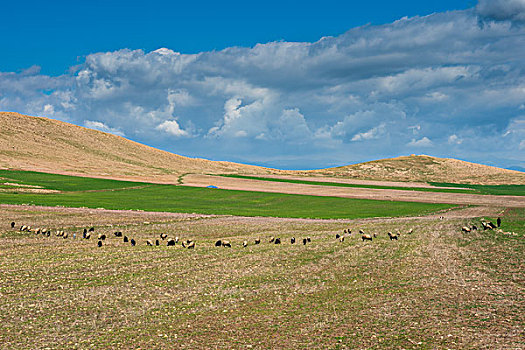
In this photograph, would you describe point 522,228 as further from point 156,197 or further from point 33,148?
point 33,148

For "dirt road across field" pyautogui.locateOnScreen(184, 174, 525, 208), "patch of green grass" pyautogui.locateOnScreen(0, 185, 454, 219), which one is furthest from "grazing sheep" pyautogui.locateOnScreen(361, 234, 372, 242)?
"dirt road across field" pyautogui.locateOnScreen(184, 174, 525, 208)

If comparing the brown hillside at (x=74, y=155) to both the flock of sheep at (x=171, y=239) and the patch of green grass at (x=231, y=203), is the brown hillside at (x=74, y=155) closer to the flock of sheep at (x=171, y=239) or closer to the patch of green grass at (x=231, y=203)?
the patch of green grass at (x=231, y=203)

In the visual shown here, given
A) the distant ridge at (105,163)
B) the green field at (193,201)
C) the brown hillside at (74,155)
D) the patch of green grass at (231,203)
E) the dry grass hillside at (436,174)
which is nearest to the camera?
the patch of green grass at (231,203)

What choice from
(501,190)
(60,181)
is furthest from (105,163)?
(501,190)

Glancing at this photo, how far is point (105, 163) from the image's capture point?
15662cm

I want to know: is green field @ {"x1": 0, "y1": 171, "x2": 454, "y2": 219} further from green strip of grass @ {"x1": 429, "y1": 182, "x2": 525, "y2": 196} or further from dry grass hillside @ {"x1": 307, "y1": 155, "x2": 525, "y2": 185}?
dry grass hillside @ {"x1": 307, "y1": 155, "x2": 525, "y2": 185}

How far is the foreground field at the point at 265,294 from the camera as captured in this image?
15.6m

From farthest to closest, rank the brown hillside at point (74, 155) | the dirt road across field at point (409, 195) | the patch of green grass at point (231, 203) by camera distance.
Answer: the brown hillside at point (74, 155)
the dirt road across field at point (409, 195)
the patch of green grass at point (231, 203)

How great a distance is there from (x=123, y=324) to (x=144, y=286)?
582 centimetres

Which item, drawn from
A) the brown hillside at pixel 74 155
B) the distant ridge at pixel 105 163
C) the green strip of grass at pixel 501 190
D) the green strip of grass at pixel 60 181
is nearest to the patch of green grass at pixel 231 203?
the green strip of grass at pixel 60 181

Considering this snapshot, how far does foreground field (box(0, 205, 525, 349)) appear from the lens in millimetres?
15648

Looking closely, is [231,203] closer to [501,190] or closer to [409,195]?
[409,195]

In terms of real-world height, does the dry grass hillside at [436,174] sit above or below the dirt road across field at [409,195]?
above

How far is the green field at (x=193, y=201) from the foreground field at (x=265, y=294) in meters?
28.1
